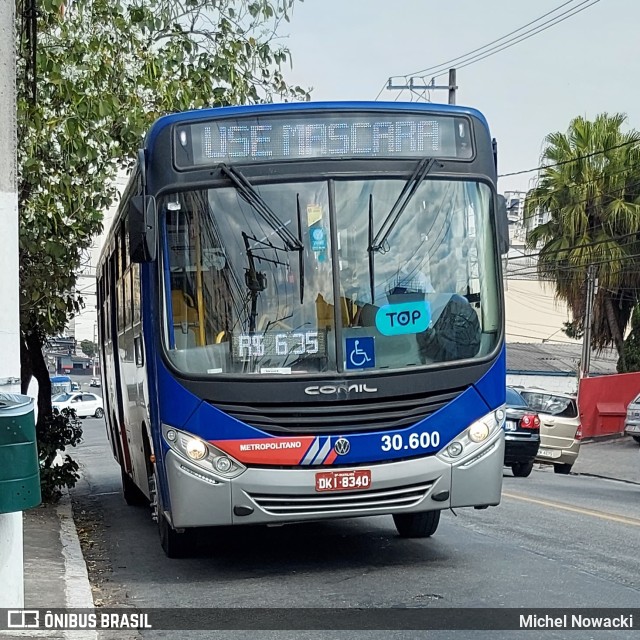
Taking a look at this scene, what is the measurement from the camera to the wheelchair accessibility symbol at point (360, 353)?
8.14 m

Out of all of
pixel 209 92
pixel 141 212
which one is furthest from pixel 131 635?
pixel 209 92

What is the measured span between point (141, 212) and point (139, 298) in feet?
4.67

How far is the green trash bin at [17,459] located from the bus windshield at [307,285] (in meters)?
2.11

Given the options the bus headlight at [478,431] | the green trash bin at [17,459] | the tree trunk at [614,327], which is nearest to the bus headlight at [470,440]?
the bus headlight at [478,431]

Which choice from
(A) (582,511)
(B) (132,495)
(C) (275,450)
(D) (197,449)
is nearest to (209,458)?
(D) (197,449)

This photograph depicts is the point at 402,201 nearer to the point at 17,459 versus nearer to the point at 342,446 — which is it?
the point at 342,446

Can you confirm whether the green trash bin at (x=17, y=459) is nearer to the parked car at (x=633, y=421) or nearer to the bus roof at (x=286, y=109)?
the bus roof at (x=286, y=109)

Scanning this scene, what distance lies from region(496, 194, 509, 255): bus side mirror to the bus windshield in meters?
0.51

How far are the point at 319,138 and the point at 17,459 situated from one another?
11.7 ft

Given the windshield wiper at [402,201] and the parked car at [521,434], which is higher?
the windshield wiper at [402,201]

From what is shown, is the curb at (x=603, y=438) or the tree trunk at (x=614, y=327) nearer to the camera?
the curb at (x=603, y=438)

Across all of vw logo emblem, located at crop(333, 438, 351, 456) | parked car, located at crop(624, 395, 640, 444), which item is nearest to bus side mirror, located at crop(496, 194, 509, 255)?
vw logo emblem, located at crop(333, 438, 351, 456)

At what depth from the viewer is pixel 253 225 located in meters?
8.29

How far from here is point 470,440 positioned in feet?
27.4
